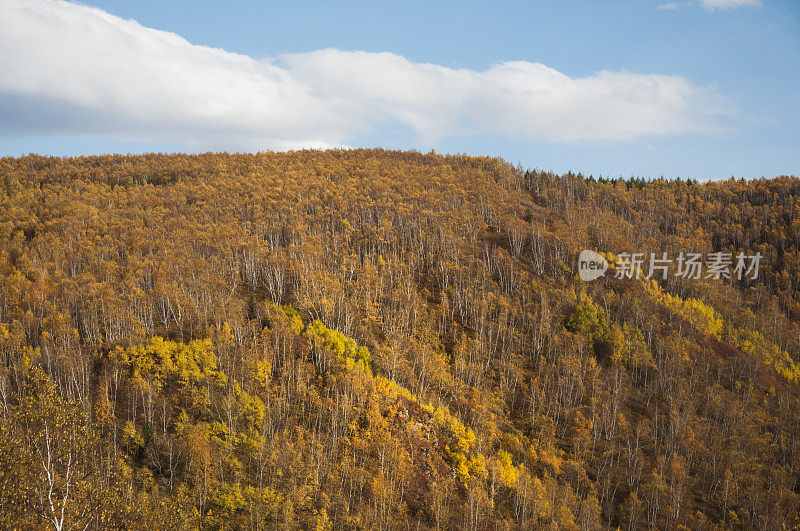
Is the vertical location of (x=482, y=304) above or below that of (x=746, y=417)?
above

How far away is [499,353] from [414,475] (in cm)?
4675

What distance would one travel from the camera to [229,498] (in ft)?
202

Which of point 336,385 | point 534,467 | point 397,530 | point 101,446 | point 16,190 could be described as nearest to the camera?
point 101,446

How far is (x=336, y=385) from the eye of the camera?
83500mm

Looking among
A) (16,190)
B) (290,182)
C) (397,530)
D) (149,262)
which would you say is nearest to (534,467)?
(397,530)

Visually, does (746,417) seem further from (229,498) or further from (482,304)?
(229,498)

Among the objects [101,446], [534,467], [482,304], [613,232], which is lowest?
[534,467]

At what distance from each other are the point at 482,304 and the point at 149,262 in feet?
256

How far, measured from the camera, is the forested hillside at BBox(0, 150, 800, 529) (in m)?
64.0

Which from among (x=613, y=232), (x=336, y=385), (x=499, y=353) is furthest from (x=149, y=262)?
(x=613, y=232)

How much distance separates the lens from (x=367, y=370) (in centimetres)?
8956

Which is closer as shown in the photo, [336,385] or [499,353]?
[336,385]

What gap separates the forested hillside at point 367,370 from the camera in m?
64.0

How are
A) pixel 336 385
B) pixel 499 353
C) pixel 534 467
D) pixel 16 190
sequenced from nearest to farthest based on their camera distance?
1. pixel 336 385
2. pixel 534 467
3. pixel 499 353
4. pixel 16 190
